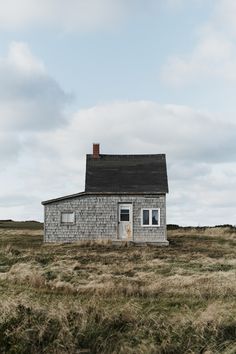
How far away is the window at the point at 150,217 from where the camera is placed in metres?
31.3

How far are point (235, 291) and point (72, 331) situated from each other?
18.9 feet

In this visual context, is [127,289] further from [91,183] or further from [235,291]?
[91,183]

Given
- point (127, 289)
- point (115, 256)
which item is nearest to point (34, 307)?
point (127, 289)

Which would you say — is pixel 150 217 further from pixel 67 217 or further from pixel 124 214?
pixel 67 217

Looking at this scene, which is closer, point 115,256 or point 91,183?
point 115,256

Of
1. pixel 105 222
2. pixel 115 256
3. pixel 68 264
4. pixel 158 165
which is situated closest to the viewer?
pixel 68 264

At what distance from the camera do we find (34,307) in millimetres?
8211

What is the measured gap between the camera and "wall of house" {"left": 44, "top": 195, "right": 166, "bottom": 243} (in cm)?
3125

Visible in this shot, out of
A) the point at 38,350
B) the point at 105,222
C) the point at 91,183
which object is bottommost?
the point at 38,350

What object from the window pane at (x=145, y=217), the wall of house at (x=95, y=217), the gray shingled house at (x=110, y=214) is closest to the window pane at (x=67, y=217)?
the gray shingled house at (x=110, y=214)

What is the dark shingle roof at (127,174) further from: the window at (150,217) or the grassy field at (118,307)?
the grassy field at (118,307)

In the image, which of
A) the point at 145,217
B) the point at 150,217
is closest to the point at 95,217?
the point at 145,217

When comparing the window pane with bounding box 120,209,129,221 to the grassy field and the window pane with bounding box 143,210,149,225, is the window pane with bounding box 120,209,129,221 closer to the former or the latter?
the window pane with bounding box 143,210,149,225

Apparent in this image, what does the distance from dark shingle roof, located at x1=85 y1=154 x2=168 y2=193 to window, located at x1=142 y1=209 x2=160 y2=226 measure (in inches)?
48.4
